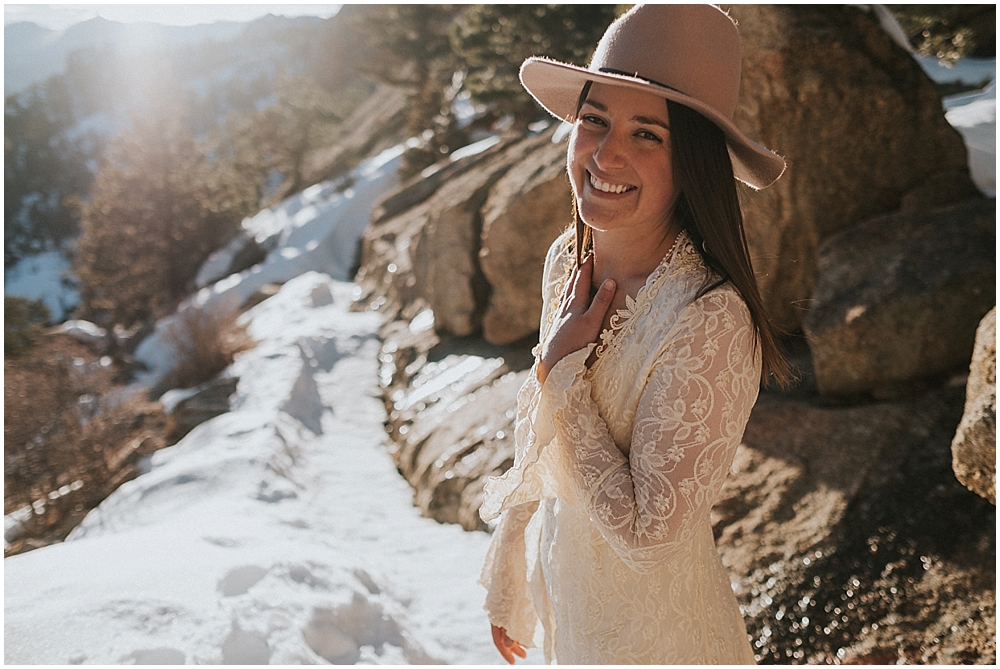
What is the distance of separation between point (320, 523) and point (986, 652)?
10.5 ft

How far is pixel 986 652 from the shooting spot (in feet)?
6.97

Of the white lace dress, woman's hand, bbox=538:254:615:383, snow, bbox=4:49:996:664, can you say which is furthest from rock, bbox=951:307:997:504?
snow, bbox=4:49:996:664

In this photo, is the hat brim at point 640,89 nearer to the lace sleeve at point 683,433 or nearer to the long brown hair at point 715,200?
the long brown hair at point 715,200

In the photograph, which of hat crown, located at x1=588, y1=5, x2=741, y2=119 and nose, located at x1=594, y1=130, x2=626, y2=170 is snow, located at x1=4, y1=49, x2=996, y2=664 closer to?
nose, located at x1=594, y1=130, x2=626, y2=170

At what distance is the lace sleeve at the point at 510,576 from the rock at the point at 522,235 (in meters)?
3.62

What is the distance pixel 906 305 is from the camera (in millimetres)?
3092

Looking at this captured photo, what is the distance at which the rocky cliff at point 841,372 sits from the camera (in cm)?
241

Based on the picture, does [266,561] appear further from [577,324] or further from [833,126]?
[833,126]

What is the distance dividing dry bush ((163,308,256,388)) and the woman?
7.75m

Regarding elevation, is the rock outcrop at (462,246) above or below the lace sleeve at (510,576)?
below

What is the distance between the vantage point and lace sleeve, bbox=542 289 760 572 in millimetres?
1146

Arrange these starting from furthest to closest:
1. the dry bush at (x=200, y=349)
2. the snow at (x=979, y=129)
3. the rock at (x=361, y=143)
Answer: the rock at (x=361, y=143) < the dry bush at (x=200, y=349) < the snow at (x=979, y=129)

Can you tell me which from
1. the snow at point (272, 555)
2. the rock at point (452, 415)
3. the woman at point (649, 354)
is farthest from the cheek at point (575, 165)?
the rock at point (452, 415)

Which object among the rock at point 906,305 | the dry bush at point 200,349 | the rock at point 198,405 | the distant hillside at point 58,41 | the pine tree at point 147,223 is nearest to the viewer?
the rock at point 906,305
